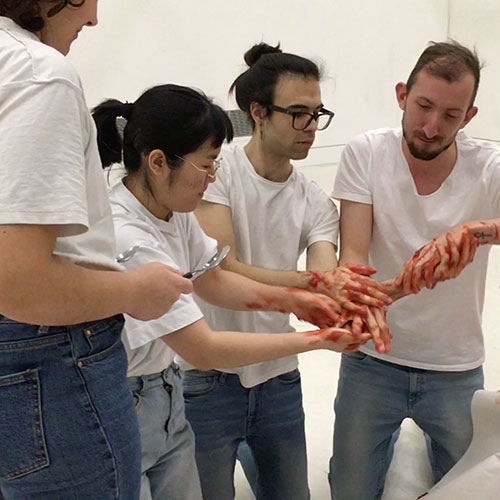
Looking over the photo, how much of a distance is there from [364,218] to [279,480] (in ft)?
2.56

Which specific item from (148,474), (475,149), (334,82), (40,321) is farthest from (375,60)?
(40,321)

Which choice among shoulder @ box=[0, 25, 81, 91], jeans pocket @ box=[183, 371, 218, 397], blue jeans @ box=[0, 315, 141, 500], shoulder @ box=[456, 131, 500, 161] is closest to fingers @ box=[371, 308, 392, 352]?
jeans pocket @ box=[183, 371, 218, 397]

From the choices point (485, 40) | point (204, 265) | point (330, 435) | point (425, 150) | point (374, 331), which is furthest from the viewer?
point (485, 40)

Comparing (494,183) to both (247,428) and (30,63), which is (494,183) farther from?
(30,63)

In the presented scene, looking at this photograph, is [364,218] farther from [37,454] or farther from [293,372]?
[37,454]

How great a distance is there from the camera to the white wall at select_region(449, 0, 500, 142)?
5551 mm

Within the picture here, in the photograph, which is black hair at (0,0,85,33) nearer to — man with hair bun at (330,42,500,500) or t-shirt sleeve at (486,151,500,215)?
man with hair bun at (330,42,500,500)

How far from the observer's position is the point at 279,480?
6.09ft

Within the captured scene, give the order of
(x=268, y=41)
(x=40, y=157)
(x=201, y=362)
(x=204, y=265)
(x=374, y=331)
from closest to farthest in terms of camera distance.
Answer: (x=40, y=157), (x=201, y=362), (x=204, y=265), (x=374, y=331), (x=268, y=41)

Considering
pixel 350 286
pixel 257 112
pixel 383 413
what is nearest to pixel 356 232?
pixel 350 286

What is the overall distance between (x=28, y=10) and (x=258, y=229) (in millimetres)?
951

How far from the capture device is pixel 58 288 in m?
0.86

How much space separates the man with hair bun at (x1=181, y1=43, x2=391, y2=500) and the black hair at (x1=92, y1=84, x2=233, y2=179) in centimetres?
38

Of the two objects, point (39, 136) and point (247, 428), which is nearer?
point (39, 136)
